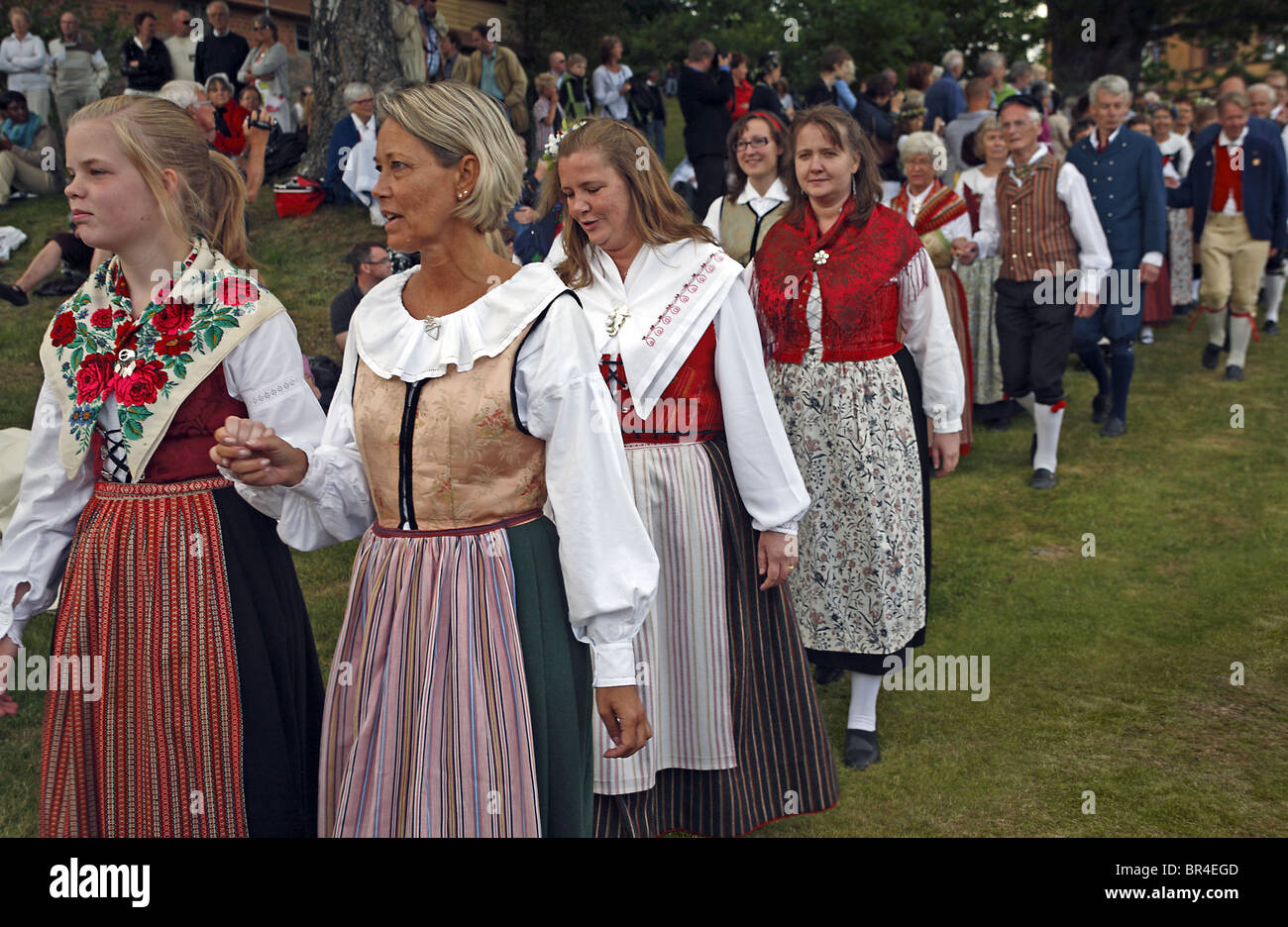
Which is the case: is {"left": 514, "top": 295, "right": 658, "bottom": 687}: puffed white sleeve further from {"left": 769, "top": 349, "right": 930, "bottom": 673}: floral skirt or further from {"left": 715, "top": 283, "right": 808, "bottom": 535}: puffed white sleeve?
{"left": 769, "top": 349, "right": 930, "bottom": 673}: floral skirt

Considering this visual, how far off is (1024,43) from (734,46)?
214 inches

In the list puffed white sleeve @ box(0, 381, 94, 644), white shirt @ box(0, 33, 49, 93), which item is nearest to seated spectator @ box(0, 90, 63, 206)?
white shirt @ box(0, 33, 49, 93)

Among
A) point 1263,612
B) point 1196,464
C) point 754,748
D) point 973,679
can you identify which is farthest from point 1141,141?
point 754,748

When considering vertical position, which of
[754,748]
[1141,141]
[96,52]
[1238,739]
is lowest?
[1238,739]

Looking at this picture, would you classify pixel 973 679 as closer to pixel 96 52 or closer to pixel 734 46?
pixel 96 52

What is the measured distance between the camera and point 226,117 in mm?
11344

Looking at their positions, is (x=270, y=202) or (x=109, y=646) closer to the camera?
(x=109, y=646)

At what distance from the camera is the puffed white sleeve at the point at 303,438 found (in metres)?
2.44

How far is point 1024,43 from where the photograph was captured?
21938 mm

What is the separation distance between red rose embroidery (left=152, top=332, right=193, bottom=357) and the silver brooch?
1181 mm

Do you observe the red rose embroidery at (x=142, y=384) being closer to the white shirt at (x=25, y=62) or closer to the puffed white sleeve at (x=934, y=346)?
the puffed white sleeve at (x=934, y=346)

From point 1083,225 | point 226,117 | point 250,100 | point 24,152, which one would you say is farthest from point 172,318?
point 24,152

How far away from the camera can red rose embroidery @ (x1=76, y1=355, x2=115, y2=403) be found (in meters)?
2.58

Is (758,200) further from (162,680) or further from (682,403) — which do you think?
(162,680)
